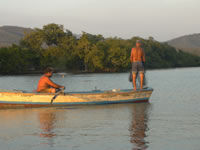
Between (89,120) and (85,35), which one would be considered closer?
(89,120)

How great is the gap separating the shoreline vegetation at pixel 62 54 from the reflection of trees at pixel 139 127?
6445 centimetres

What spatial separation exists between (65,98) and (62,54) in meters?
73.1

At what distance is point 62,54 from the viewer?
89.2 metres

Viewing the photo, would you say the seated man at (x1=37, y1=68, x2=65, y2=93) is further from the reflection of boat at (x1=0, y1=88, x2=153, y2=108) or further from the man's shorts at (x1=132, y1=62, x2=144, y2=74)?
the man's shorts at (x1=132, y1=62, x2=144, y2=74)

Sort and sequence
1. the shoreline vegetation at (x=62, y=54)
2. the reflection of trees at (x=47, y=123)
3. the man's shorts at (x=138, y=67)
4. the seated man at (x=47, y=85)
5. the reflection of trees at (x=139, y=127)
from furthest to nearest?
the shoreline vegetation at (x=62, y=54) < the man's shorts at (x=138, y=67) < the seated man at (x=47, y=85) < the reflection of trees at (x=47, y=123) < the reflection of trees at (x=139, y=127)

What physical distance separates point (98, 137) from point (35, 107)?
730 centimetres

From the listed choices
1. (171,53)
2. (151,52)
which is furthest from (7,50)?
(171,53)

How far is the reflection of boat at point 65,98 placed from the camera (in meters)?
16.4

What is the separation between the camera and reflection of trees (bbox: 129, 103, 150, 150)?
9180 millimetres

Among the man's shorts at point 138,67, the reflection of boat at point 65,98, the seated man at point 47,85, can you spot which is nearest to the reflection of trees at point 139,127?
the reflection of boat at point 65,98

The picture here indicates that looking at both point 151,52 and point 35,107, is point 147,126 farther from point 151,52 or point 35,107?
point 151,52

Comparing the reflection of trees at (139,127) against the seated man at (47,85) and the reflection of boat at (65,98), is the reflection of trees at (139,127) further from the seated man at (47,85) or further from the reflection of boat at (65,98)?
the seated man at (47,85)

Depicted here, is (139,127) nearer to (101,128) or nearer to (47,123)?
(101,128)

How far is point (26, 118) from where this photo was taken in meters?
13.7
